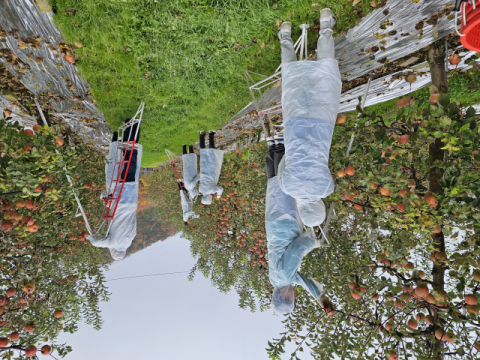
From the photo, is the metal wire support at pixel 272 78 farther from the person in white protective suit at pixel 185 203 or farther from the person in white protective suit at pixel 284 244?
the person in white protective suit at pixel 185 203

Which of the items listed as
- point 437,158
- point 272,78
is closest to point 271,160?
point 272,78

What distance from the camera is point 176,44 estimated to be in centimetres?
291

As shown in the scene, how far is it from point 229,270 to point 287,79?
5.02m

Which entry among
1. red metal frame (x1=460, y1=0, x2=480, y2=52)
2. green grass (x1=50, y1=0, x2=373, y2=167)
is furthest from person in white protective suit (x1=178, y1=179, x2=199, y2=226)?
red metal frame (x1=460, y1=0, x2=480, y2=52)

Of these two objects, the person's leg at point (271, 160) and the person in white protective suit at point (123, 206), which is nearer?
the person's leg at point (271, 160)

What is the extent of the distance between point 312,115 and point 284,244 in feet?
5.25

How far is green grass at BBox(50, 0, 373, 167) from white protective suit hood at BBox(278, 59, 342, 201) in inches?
33.9

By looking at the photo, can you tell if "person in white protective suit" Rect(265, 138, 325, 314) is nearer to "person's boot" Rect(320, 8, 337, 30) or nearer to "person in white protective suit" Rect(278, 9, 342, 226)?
"person in white protective suit" Rect(278, 9, 342, 226)

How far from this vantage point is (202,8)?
2512 mm

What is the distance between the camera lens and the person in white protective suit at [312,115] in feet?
6.43

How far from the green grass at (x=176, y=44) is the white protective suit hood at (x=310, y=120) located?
2.83 ft

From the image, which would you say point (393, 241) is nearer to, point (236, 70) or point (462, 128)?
point (462, 128)

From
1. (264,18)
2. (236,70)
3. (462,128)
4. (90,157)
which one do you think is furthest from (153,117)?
(462,128)

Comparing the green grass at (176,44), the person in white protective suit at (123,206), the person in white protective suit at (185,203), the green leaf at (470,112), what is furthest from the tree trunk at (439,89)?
the person in white protective suit at (185,203)
